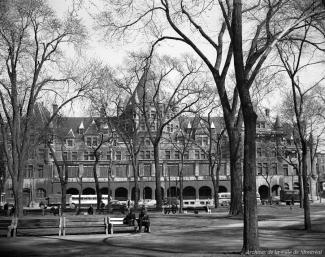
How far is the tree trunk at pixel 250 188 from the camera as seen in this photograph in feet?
41.6

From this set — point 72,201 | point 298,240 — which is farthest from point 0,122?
point 72,201

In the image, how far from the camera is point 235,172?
2712cm

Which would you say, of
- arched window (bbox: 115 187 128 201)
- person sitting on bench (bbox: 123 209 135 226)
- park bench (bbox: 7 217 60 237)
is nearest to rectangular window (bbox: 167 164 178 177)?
arched window (bbox: 115 187 128 201)

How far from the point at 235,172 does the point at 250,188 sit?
14302 mm

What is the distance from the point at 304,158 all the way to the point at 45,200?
63.3m

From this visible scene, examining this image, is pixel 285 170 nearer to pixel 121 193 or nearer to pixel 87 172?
pixel 121 193

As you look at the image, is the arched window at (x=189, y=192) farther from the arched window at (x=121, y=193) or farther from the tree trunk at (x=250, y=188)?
the tree trunk at (x=250, y=188)

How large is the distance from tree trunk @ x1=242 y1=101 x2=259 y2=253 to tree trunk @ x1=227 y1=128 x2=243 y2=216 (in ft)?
39.1

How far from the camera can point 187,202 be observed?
79.1 metres

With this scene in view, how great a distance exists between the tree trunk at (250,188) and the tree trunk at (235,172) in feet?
39.1

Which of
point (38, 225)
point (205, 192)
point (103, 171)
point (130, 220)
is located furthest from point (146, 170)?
point (38, 225)

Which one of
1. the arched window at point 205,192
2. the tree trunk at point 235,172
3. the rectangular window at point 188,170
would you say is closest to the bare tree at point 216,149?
the rectangular window at point 188,170

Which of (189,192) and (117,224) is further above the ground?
(189,192)

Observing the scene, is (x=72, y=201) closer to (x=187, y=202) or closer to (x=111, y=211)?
(x=187, y=202)
